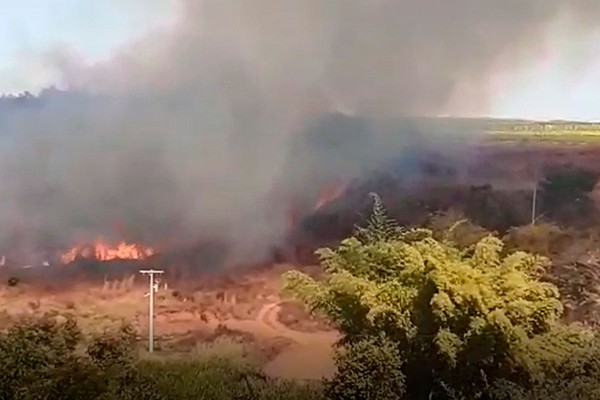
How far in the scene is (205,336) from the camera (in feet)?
6.34

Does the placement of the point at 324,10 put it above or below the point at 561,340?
above

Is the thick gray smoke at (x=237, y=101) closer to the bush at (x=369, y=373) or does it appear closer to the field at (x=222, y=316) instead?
the field at (x=222, y=316)

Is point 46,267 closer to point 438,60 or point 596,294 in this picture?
point 438,60

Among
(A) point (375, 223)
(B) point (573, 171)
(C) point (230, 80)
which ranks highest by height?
(C) point (230, 80)

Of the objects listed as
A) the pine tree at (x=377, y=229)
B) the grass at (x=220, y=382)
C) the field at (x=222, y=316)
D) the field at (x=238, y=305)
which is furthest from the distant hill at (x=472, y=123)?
the grass at (x=220, y=382)

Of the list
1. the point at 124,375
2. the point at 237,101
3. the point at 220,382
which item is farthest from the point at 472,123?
the point at 124,375

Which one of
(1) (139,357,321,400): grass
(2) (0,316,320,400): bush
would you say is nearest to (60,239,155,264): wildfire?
(2) (0,316,320,400): bush

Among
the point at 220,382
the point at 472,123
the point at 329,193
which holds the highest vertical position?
the point at 472,123

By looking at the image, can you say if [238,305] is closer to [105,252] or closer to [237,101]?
[105,252]

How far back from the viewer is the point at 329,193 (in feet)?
6.38

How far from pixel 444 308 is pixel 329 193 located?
401 millimetres

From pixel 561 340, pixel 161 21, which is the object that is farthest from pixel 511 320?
pixel 161 21

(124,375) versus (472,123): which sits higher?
(472,123)

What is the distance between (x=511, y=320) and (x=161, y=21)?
1.15 meters
